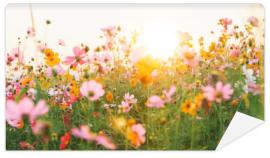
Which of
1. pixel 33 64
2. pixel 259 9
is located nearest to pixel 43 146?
pixel 33 64

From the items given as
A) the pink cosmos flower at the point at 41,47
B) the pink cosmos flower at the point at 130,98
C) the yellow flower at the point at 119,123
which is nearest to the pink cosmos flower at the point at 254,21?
the pink cosmos flower at the point at 130,98

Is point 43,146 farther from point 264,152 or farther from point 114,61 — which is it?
point 264,152

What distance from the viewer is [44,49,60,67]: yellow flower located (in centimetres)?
391

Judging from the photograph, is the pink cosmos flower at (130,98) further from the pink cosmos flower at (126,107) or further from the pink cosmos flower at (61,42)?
the pink cosmos flower at (61,42)

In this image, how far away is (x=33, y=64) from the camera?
154 inches

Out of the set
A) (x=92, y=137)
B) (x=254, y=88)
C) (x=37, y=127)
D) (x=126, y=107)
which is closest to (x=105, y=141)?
(x=92, y=137)

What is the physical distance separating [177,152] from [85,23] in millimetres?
778

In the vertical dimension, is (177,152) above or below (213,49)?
below

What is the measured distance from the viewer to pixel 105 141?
3.87 metres

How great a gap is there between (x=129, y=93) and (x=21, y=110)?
0.54 meters

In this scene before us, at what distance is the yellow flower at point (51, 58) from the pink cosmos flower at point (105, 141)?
427mm

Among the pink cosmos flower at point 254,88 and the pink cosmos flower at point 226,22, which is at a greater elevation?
the pink cosmos flower at point 226,22

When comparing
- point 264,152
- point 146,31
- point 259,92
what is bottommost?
point 264,152

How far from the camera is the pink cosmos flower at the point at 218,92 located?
3.89m
